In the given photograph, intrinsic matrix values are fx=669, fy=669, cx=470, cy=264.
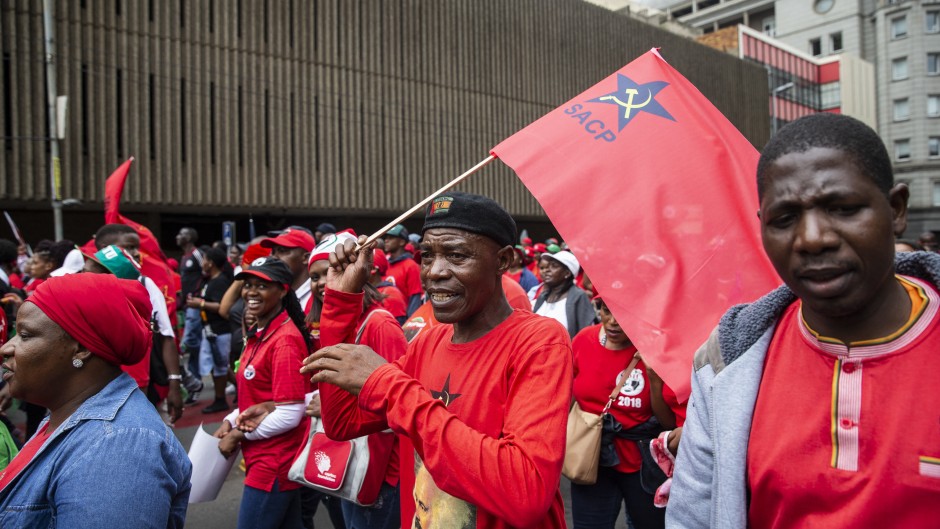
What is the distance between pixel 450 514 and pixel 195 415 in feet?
24.2

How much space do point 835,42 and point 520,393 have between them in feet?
186

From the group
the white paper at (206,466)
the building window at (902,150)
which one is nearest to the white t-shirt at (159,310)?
the white paper at (206,466)

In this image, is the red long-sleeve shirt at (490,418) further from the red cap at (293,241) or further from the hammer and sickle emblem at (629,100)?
the red cap at (293,241)

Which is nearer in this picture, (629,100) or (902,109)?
(629,100)

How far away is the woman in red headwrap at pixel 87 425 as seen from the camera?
189 cm

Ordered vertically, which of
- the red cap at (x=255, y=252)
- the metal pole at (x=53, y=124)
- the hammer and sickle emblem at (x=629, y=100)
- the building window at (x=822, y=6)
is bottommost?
the red cap at (x=255, y=252)

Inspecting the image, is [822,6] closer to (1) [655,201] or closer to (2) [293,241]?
(2) [293,241]

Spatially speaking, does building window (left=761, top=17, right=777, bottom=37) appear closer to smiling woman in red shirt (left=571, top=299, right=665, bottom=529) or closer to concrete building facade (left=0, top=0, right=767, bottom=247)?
concrete building facade (left=0, top=0, right=767, bottom=247)

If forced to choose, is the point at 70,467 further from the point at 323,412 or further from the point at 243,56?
the point at 243,56

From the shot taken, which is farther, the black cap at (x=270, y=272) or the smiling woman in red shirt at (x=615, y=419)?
the black cap at (x=270, y=272)

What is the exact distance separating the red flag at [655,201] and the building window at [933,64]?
5201 cm

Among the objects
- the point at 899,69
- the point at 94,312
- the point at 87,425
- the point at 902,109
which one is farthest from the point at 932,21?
the point at 87,425

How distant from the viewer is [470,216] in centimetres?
219

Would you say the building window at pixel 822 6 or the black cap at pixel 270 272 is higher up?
the building window at pixel 822 6
